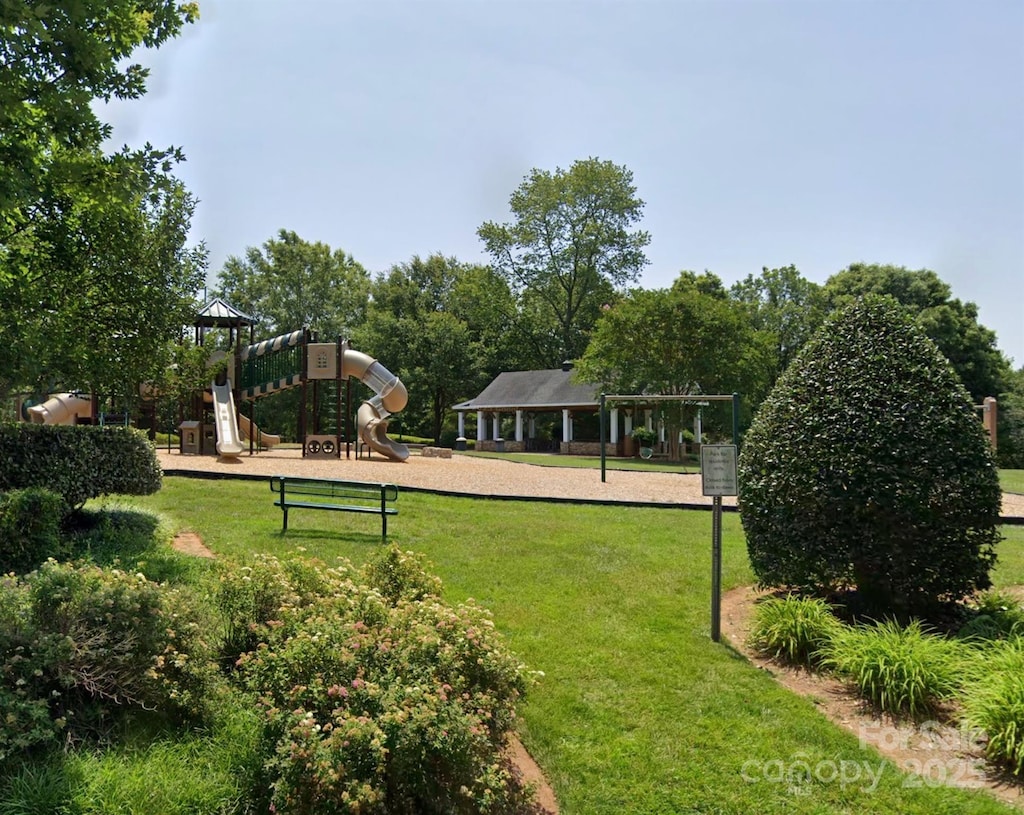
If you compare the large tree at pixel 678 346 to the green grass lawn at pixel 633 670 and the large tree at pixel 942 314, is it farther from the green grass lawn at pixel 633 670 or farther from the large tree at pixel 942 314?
the green grass lawn at pixel 633 670

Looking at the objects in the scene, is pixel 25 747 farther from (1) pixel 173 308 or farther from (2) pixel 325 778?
(1) pixel 173 308

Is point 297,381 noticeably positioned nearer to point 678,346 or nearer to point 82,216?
point 678,346

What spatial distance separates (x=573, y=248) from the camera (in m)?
49.4

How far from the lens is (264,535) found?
834 centimetres

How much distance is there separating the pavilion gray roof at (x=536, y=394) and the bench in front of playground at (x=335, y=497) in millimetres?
23447

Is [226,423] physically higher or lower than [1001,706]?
higher

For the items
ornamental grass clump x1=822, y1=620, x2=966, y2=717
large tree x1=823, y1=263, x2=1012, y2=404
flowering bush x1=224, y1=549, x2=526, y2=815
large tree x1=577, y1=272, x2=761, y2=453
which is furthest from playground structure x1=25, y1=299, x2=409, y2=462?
large tree x1=823, y1=263, x2=1012, y2=404

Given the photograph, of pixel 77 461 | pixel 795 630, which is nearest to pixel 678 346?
pixel 77 461

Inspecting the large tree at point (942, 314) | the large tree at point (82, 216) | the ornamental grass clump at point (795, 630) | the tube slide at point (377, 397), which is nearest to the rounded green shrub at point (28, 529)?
the large tree at point (82, 216)

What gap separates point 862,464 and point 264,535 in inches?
261

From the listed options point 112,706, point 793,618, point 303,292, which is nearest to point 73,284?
point 112,706

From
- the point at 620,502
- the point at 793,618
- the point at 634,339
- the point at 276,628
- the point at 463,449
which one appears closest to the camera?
the point at 276,628

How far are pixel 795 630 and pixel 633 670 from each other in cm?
132

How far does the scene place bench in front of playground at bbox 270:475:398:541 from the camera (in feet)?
28.5
